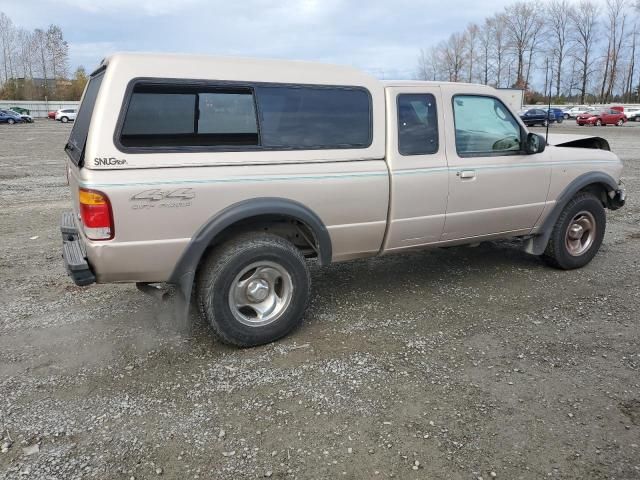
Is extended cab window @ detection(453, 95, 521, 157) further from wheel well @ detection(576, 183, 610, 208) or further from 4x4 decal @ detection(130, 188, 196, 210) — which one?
4x4 decal @ detection(130, 188, 196, 210)

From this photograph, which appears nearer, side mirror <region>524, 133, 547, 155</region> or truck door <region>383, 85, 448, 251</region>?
truck door <region>383, 85, 448, 251</region>

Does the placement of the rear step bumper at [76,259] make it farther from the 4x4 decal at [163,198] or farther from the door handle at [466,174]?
the door handle at [466,174]

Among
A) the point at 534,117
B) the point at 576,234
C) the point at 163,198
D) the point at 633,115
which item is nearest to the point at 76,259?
the point at 163,198

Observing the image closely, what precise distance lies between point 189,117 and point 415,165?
190 centimetres

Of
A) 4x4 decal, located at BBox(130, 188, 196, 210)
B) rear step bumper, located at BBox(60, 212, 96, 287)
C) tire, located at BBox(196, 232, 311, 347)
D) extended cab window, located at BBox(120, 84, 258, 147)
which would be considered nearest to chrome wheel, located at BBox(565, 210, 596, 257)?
tire, located at BBox(196, 232, 311, 347)

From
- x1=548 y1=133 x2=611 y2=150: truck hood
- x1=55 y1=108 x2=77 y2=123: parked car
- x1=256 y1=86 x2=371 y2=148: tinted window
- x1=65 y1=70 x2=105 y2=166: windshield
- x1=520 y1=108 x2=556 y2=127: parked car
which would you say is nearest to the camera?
x1=65 y1=70 x2=105 y2=166: windshield

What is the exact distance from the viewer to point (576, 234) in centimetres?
572

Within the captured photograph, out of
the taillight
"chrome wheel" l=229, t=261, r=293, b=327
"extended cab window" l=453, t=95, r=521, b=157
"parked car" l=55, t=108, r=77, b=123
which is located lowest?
"parked car" l=55, t=108, r=77, b=123

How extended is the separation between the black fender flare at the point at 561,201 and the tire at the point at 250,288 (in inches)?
110

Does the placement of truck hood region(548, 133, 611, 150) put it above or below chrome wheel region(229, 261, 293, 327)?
above

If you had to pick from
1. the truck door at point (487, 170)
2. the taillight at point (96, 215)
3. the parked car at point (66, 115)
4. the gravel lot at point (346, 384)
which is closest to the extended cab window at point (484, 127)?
the truck door at point (487, 170)

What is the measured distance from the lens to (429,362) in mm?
3785

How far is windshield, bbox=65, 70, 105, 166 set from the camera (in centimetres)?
374

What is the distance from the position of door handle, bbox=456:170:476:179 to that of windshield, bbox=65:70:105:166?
9.81ft
